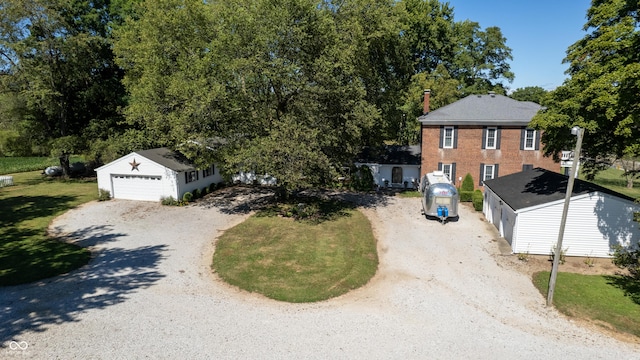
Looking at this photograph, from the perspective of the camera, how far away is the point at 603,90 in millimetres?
14984

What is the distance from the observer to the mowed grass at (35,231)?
15.3 metres

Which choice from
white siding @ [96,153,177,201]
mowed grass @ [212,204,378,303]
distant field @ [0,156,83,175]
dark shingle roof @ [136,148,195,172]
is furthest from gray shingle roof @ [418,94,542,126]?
distant field @ [0,156,83,175]

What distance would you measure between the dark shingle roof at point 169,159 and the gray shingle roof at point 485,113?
64.0 ft

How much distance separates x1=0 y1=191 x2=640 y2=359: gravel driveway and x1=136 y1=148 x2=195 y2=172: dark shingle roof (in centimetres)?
930

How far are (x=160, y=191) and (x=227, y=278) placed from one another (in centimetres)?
1485

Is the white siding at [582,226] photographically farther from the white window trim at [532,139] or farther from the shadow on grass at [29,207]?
the shadow on grass at [29,207]

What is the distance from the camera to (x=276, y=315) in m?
12.3

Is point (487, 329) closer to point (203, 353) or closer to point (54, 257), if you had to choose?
point (203, 353)

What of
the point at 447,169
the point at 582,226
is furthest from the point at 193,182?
the point at 582,226

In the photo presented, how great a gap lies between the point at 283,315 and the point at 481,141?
79.0 ft

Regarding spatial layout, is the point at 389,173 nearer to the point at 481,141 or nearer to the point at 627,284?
the point at 481,141

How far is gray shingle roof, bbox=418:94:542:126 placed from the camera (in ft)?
94.2

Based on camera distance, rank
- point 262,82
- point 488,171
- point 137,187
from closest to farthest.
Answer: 1. point 262,82
2. point 137,187
3. point 488,171

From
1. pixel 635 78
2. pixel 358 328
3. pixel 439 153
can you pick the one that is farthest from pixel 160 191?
pixel 635 78
